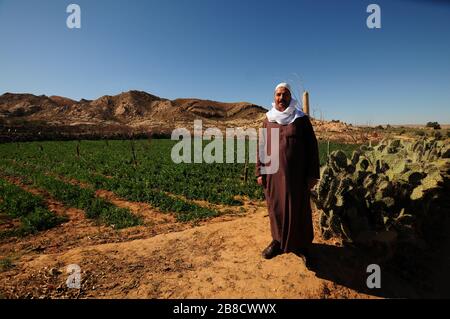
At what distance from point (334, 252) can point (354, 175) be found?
3.44ft

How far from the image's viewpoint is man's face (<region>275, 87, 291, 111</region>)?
3.21 meters

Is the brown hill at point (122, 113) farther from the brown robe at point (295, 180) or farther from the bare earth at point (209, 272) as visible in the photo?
the brown robe at point (295, 180)

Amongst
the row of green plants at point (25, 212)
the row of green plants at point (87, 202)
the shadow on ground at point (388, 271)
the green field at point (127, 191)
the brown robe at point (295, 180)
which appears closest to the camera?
the shadow on ground at point (388, 271)

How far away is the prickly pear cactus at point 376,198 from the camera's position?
3.17 meters

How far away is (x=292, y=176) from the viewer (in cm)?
311

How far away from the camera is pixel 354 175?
3521mm

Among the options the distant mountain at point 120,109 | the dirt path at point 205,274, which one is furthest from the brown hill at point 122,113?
the dirt path at point 205,274

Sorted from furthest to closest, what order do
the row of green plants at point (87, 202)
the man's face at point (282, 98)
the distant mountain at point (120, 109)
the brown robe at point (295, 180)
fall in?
the distant mountain at point (120, 109), the row of green plants at point (87, 202), the man's face at point (282, 98), the brown robe at point (295, 180)

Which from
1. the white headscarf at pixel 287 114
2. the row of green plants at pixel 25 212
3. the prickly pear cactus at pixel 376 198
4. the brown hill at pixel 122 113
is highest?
the brown hill at pixel 122 113

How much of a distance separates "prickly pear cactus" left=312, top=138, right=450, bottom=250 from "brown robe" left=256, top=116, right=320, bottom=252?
1.28 feet

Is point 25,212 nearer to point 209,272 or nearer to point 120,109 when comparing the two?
point 209,272

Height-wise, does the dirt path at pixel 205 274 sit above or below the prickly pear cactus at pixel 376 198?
below

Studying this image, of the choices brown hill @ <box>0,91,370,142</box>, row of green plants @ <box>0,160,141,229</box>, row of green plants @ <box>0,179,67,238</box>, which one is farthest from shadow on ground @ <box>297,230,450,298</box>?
brown hill @ <box>0,91,370,142</box>
